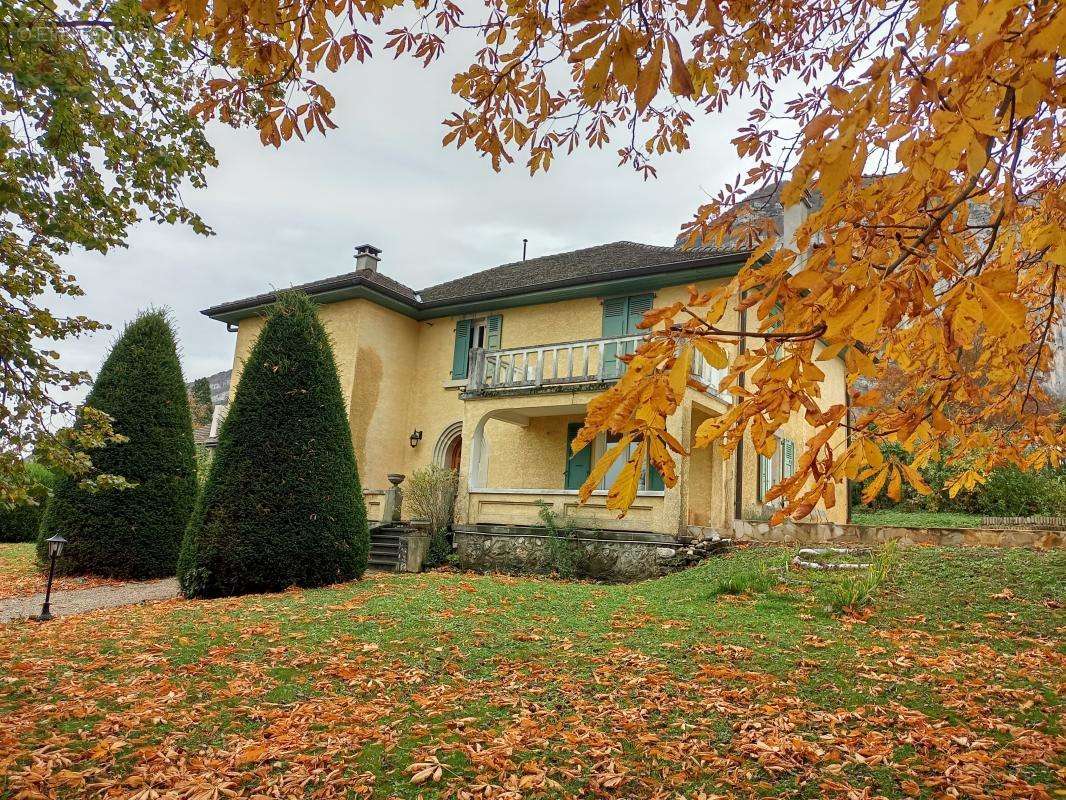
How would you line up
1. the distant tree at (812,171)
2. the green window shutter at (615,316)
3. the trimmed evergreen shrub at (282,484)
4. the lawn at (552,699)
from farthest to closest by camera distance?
the green window shutter at (615,316) → the trimmed evergreen shrub at (282,484) → the lawn at (552,699) → the distant tree at (812,171)

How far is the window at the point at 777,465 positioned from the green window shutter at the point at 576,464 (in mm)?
3536

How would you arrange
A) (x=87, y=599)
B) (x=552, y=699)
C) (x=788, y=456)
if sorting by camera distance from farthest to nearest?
1. (x=788, y=456)
2. (x=87, y=599)
3. (x=552, y=699)

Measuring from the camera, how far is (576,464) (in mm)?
14719

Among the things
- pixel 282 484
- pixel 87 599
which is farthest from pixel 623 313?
pixel 87 599

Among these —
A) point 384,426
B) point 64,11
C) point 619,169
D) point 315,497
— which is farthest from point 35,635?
point 384,426

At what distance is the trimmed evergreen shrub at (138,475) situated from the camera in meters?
11.7

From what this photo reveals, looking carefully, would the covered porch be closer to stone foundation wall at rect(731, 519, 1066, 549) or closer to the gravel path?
stone foundation wall at rect(731, 519, 1066, 549)

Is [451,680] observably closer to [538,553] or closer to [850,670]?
[850,670]

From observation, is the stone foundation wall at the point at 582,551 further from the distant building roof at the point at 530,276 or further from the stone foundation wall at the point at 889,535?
the distant building roof at the point at 530,276

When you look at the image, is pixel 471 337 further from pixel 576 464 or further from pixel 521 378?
pixel 576 464

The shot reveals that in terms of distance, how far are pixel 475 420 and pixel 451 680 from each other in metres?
9.15

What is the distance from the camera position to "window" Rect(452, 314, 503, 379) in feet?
53.8

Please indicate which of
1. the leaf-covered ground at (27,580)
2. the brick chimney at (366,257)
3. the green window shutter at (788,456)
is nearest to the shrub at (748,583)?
the green window shutter at (788,456)

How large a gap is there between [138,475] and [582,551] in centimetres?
806
